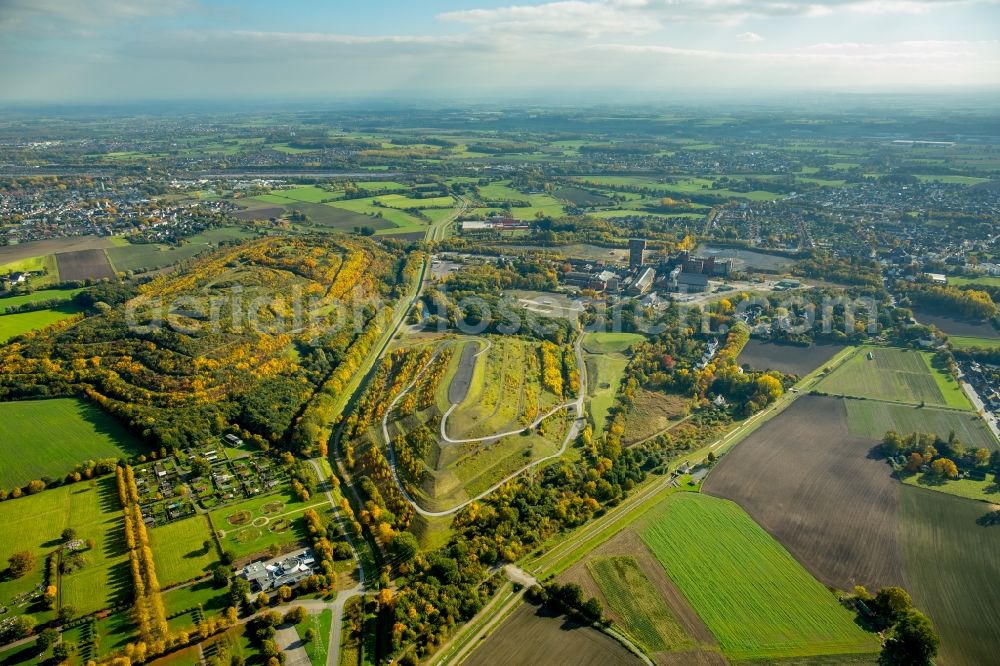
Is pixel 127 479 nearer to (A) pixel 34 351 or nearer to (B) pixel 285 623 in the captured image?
(B) pixel 285 623

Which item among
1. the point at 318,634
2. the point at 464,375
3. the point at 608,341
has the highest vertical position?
the point at 464,375

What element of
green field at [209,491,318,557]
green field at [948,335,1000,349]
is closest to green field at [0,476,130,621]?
green field at [209,491,318,557]

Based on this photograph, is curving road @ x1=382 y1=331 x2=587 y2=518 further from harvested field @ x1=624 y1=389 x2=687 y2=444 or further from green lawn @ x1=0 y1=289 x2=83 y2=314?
green lawn @ x1=0 y1=289 x2=83 y2=314

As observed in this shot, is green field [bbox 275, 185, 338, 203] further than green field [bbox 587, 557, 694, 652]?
Yes

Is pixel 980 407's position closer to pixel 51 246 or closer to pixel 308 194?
pixel 51 246

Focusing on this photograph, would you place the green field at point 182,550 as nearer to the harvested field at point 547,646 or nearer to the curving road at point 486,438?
the curving road at point 486,438

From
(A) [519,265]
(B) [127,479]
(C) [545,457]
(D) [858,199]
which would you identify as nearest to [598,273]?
(A) [519,265]

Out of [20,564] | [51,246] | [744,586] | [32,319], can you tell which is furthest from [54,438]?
[51,246]
